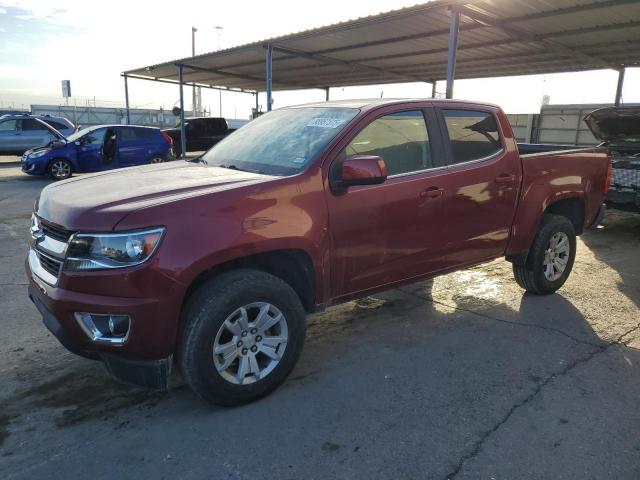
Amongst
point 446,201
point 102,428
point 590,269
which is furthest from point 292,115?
point 590,269

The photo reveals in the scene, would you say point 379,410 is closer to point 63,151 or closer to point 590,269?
point 590,269

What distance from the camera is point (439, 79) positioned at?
17703 millimetres

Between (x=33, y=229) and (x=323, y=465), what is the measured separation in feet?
7.49

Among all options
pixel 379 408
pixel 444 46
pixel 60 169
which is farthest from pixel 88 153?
pixel 379 408

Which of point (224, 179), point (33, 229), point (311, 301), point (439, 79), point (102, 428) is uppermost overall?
point (439, 79)

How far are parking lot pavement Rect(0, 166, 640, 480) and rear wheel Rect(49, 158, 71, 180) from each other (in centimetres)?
980

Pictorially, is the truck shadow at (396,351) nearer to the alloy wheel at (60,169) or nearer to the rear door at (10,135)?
the alloy wheel at (60,169)

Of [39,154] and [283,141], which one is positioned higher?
[283,141]

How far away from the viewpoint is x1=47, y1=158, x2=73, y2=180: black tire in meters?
13.1

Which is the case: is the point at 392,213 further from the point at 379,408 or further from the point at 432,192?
the point at 379,408

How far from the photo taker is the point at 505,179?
4227mm

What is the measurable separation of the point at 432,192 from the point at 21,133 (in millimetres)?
17278

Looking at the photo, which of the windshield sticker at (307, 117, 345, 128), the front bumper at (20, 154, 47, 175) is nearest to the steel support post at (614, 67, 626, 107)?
the windshield sticker at (307, 117, 345, 128)

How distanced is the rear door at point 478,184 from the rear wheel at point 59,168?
1224 cm
